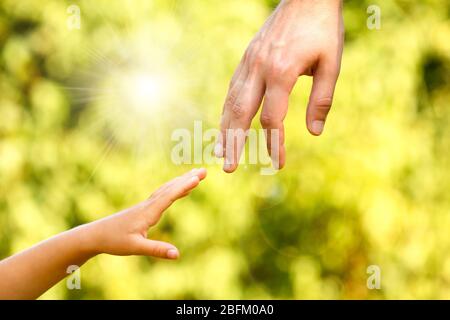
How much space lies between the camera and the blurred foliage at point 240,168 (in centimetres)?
233

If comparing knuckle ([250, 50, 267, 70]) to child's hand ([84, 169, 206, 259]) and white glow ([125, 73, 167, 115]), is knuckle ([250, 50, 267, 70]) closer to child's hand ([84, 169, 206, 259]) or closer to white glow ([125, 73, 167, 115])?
child's hand ([84, 169, 206, 259])

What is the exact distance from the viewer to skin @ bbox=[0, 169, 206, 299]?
1174 millimetres

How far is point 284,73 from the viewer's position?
45.0 inches

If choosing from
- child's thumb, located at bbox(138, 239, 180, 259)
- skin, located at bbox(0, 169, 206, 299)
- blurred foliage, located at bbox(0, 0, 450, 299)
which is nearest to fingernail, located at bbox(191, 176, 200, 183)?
skin, located at bbox(0, 169, 206, 299)

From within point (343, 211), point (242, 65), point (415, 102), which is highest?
point (415, 102)

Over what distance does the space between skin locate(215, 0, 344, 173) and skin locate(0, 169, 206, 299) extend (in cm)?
10

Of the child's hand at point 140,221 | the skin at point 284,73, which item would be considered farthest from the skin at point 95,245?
the skin at point 284,73

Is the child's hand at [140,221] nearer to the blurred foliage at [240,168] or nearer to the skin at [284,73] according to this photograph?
the skin at [284,73]

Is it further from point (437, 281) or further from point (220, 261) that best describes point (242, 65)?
point (437, 281)

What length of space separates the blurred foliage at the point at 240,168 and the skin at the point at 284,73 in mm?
1090

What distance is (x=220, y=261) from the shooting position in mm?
2332
